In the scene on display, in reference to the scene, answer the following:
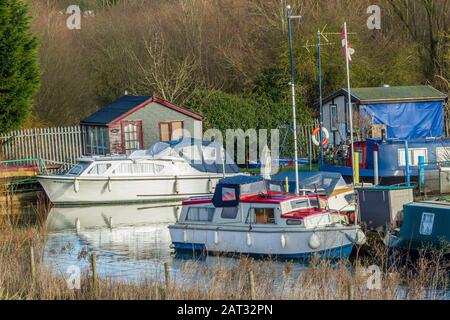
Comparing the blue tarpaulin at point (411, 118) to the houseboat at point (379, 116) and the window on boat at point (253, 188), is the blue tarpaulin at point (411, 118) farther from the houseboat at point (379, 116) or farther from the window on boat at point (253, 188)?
the window on boat at point (253, 188)

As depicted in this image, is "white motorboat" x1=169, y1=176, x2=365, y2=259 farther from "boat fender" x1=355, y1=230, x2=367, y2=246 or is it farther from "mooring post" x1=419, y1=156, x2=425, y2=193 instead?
"mooring post" x1=419, y1=156, x2=425, y2=193

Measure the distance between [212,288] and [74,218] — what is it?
19.0 meters

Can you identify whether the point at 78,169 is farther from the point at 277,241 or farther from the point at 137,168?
the point at 277,241

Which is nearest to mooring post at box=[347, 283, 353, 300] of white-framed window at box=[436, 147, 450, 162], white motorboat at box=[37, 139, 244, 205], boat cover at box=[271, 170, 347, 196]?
boat cover at box=[271, 170, 347, 196]

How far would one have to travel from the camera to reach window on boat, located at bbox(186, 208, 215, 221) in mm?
26797

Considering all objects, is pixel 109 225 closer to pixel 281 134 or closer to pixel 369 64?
pixel 281 134

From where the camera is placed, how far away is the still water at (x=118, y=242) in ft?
78.4

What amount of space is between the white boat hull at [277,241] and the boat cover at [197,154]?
1181 centimetres

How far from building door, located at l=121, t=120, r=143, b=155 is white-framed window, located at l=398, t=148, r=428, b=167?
13.4 meters

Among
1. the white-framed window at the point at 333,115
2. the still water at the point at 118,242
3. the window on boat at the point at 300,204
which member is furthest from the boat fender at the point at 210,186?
the window on boat at the point at 300,204

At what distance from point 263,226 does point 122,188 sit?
1340 cm

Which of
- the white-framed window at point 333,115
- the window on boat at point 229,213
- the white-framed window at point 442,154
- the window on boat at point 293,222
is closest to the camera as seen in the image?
the window on boat at point 293,222

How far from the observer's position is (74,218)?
35531 millimetres

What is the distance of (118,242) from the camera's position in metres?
29.8
